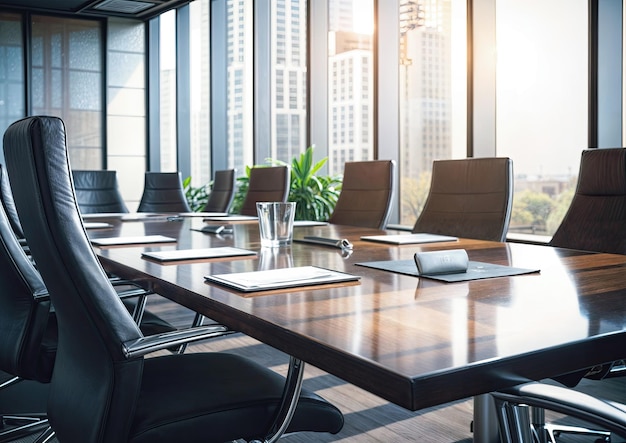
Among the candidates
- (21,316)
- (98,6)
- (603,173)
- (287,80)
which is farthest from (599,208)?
(98,6)

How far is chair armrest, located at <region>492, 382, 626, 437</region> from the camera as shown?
0.87 meters

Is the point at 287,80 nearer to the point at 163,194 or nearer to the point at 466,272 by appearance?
the point at 163,194

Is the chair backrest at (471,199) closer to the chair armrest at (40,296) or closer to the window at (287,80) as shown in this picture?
the chair armrest at (40,296)

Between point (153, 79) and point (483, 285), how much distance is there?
8557 millimetres

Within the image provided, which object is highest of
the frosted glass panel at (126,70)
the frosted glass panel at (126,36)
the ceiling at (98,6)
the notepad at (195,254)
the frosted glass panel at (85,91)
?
the ceiling at (98,6)

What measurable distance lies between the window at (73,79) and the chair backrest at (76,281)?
7893 millimetres

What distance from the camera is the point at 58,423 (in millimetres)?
1315

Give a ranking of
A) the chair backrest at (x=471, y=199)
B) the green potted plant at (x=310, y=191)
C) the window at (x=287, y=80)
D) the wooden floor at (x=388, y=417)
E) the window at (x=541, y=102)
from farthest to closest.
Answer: the window at (x=287, y=80) → the green potted plant at (x=310, y=191) → the window at (x=541, y=102) → the chair backrest at (x=471, y=199) → the wooden floor at (x=388, y=417)

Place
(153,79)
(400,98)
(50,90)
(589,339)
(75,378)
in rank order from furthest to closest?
(153,79) < (50,90) < (400,98) < (75,378) < (589,339)

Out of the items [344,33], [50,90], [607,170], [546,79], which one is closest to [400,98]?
[344,33]

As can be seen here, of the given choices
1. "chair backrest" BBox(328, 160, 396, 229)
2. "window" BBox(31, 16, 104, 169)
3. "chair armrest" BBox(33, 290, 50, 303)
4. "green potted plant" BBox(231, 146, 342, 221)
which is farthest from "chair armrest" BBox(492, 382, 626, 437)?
"window" BBox(31, 16, 104, 169)

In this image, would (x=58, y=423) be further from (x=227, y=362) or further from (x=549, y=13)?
(x=549, y=13)

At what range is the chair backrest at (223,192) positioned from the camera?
18.2 ft

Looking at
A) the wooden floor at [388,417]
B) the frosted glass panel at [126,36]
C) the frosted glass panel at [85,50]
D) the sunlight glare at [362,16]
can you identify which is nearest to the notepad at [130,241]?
the wooden floor at [388,417]
